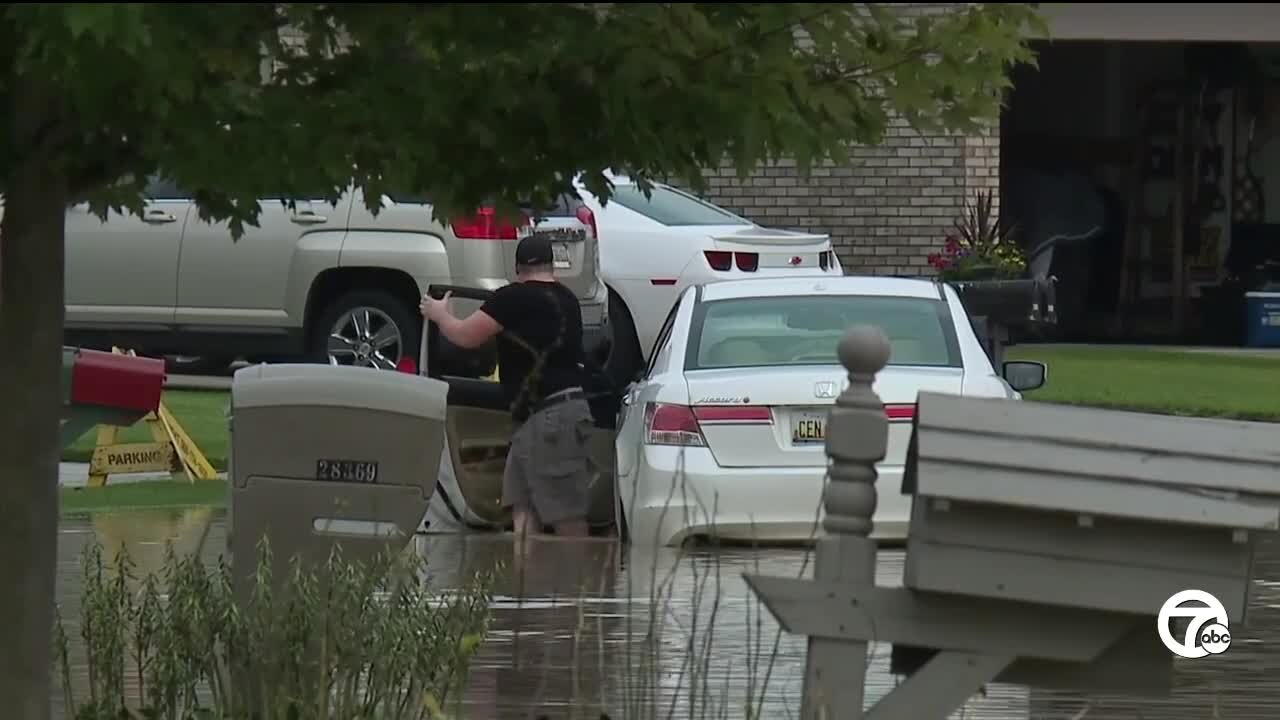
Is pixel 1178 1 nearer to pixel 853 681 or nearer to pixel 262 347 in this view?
pixel 262 347

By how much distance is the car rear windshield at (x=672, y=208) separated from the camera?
1934cm

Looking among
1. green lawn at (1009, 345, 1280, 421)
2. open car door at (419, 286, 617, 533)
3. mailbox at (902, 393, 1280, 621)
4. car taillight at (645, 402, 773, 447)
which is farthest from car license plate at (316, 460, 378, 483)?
green lawn at (1009, 345, 1280, 421)

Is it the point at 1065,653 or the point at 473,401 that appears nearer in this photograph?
the point at 1065,653

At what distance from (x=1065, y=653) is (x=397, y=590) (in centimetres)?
192

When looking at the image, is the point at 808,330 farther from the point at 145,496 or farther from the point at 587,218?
the point at 587,218

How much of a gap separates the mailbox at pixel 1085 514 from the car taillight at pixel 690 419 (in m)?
→ 6.03

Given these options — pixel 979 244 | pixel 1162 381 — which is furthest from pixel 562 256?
pixel 979 244

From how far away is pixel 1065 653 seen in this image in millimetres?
5738

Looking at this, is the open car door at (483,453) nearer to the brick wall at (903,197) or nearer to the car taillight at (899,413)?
the car taillight at (899,413)

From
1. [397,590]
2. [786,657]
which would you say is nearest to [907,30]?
[397,590]

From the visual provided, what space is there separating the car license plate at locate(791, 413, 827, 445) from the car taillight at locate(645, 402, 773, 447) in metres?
0.12

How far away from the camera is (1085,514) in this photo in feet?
17.9

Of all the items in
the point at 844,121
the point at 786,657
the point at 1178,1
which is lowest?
the point at 786,657

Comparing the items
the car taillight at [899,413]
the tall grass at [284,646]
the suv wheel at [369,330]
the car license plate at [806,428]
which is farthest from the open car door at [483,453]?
the tall grass at [284,646]
